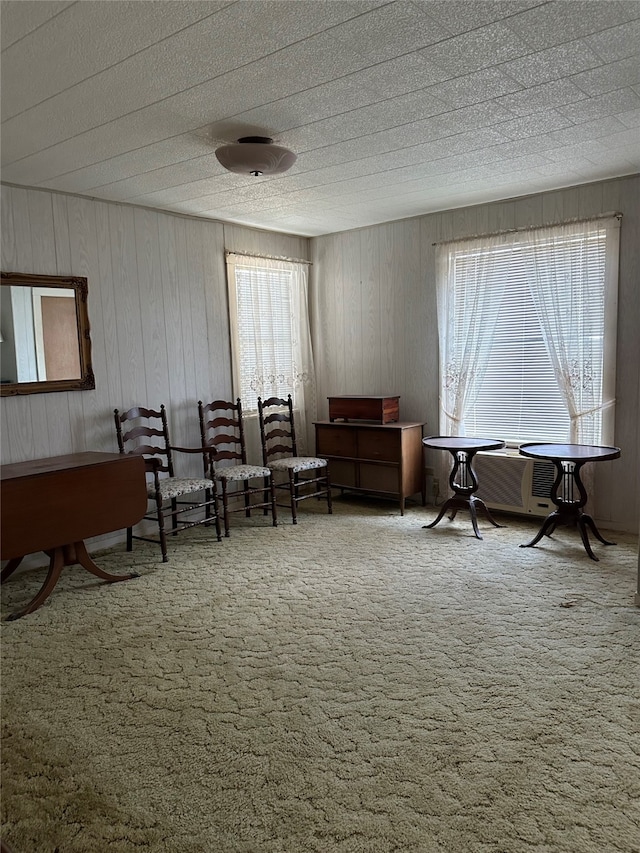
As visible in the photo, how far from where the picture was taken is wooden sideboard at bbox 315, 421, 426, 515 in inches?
187

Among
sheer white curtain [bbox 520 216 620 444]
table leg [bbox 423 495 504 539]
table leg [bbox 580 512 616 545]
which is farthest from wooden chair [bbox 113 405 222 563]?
sheer white curtain [bbox 520 216 620 444]

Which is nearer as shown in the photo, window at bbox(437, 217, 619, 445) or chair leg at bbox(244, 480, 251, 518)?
Answer: window at bbox(437, 217, 619, 445)

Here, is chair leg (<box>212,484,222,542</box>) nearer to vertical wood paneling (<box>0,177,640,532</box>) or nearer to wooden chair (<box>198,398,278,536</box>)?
wooden chair (<box>198,398,278,536</box>)

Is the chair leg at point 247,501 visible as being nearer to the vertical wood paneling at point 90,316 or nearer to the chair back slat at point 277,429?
the chair back slat at point 277,429

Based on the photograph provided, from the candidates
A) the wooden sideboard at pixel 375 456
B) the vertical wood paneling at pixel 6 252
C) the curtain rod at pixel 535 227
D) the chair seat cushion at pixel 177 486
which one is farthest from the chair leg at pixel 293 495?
the curtain rod at pixel 535 227

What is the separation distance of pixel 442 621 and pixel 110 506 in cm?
187

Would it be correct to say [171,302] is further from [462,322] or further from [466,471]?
[466,471]

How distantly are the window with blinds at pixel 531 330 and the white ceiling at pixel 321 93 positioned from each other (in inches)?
20.8

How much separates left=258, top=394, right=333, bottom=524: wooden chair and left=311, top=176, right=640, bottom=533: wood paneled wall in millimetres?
560

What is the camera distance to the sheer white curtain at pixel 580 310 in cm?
404

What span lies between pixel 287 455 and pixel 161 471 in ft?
4.99

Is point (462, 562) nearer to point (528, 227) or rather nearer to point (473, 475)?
point (473, 475)

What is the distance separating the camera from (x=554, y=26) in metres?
2.09

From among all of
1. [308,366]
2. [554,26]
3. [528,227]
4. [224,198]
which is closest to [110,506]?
[224,198]
